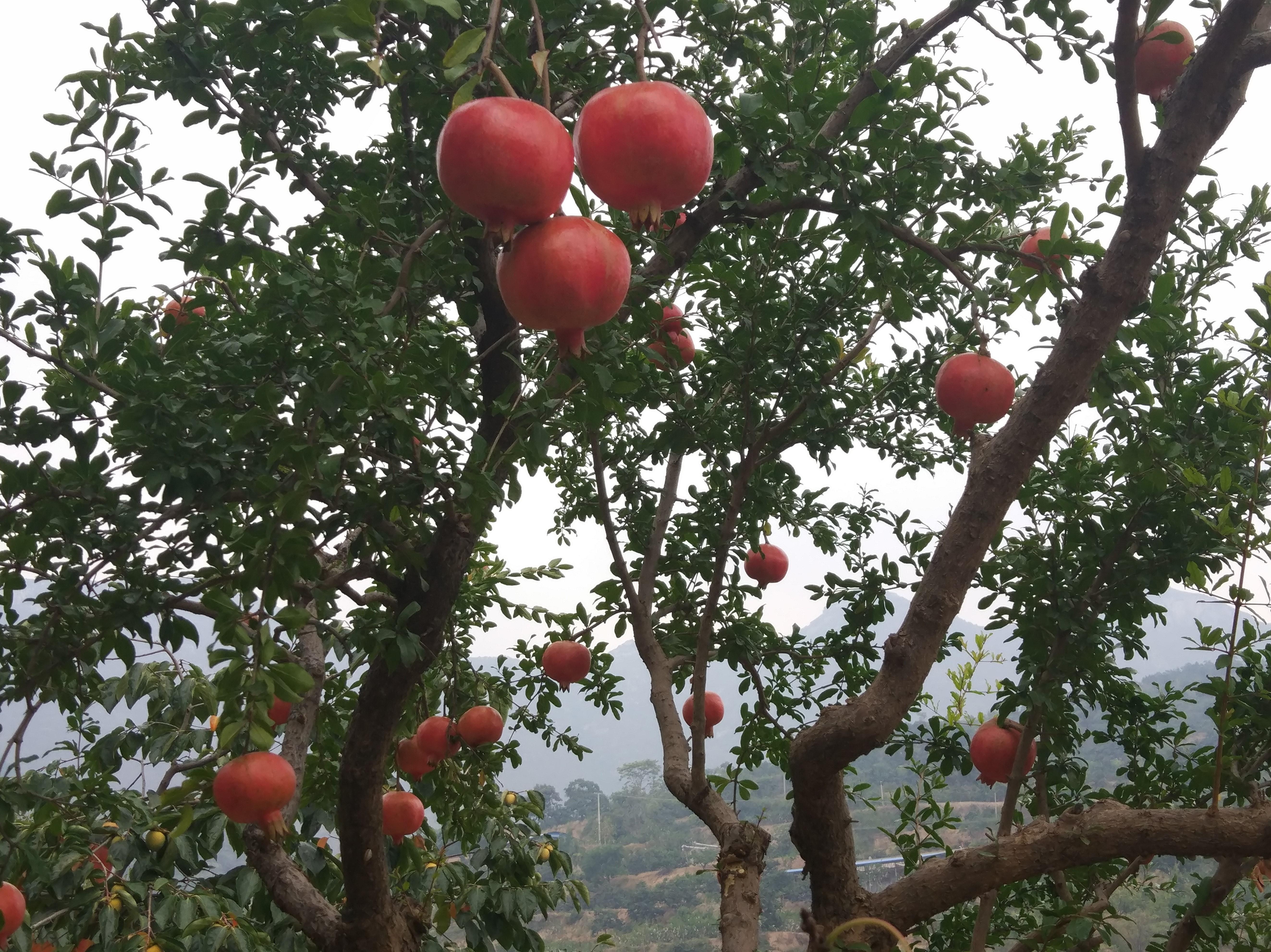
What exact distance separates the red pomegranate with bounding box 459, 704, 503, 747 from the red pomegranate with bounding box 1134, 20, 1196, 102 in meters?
2.53

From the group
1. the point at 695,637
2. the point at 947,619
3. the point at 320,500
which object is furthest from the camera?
the point at 695,637

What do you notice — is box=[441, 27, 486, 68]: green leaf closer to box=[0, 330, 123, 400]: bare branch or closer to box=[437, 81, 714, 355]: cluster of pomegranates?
box=[437, 81, 714, 355]: cluster of pomegranates

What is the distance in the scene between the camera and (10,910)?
6.98 feet

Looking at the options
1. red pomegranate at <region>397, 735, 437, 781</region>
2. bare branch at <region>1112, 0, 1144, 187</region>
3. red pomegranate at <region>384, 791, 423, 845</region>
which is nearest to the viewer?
bare branch at <region>1112, 0, 1144, 187</region>

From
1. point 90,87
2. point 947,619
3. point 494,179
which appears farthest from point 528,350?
point 494,179

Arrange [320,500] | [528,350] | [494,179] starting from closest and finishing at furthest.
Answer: [494,179], [320,500], [528,350]

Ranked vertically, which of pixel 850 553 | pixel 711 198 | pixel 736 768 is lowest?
pixel 736 768

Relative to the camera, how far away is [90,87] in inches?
79.2

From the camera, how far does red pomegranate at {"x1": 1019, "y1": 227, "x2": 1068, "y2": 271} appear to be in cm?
173

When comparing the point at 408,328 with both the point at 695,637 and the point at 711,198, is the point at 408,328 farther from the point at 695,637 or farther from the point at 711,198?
the point at 695,637

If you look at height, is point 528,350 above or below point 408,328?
above

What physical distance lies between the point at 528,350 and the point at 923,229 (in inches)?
46.9

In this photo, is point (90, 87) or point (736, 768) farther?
point (736, 768)

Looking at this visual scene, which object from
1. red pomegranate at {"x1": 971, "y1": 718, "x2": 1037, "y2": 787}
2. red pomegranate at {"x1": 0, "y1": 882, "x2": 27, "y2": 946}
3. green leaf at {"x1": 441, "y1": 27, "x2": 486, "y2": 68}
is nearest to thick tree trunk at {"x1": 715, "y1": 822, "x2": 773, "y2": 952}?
red pomegranate at {"x1": 971, "y1": 718, "x2": 1037, "y2": 787}
